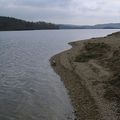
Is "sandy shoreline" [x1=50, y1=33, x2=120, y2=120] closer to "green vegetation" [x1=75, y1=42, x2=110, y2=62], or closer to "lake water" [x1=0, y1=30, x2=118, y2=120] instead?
"green vegetation" [x1=75, y1=42, x2=110, y2=62]

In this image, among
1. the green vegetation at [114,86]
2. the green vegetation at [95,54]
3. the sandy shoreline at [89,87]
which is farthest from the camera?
the green vegetation at [95,54]

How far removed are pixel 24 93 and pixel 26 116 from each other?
6371 millimetres

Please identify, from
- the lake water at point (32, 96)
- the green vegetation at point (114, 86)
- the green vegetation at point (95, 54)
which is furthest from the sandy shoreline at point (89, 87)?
the lake water at point (32, 96)

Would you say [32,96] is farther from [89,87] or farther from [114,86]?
[114,86]

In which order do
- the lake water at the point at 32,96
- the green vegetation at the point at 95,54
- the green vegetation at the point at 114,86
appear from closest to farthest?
1. the lake water at the point at 32,96
2. the green vegetation at the point at 114,86
3. the green vegetation at the point at 95,54

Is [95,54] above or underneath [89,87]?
underneath

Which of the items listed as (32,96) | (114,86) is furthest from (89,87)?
(32,96)

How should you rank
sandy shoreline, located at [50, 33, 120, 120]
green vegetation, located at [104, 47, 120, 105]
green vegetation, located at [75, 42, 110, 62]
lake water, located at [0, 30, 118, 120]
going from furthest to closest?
green vegetation, located at [75, 42, 110, 62], green vegetation, located at [104, 47, 120, 105], lake water, located at [0, 30, 118, 120], sandy shoreline, located at [50, 33, 120, 120]

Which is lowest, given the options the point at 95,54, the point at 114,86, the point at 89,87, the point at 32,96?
the point at 32,96

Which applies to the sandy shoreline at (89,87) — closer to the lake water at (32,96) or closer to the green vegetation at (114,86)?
the green vegetation at (114,86)

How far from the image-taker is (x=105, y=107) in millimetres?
21016

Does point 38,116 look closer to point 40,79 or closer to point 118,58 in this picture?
point 40,79

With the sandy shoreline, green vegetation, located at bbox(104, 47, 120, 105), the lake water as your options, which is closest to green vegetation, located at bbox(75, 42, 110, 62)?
the sandy shoreline

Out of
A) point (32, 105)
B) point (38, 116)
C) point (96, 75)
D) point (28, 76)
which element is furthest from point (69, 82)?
point (38, 116)
